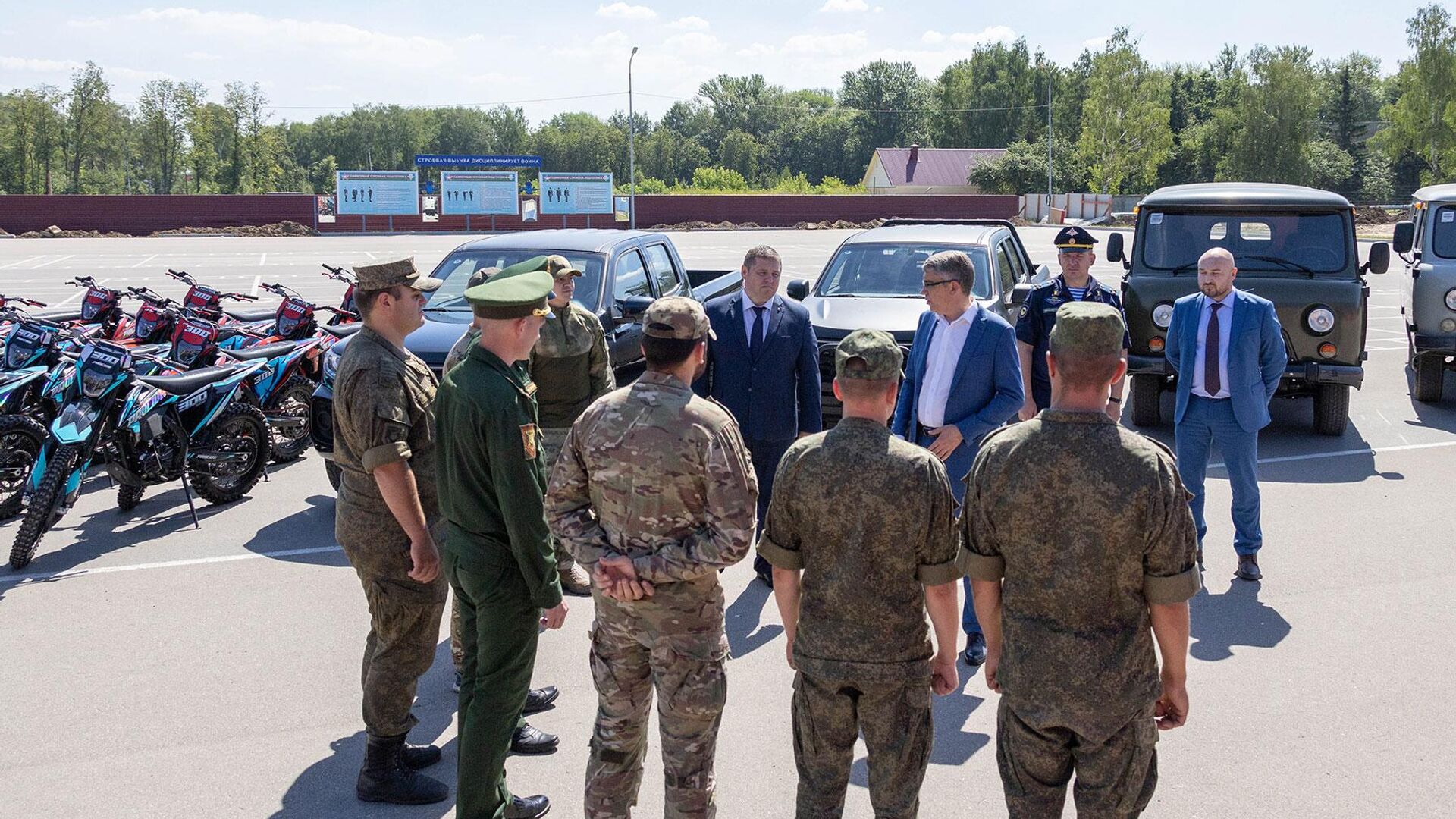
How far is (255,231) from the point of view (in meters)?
47.8

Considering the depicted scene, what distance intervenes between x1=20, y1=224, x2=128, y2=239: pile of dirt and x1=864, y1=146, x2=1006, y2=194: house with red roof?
5286 centimetres

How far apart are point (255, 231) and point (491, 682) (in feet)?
160

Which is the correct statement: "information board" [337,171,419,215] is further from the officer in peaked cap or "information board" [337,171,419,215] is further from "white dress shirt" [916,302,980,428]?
"white dress shirt" [916,302,980,428]

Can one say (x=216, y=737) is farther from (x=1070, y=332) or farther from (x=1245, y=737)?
(x=1245, y=737)

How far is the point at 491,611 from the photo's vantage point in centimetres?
369

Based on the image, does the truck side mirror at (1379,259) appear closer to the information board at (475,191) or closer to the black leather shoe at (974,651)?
the black leather shoe at (974,651)

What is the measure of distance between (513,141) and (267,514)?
13048cm

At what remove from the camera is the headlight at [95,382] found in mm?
7637

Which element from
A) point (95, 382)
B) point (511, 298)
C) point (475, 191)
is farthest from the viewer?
point (475, 191)

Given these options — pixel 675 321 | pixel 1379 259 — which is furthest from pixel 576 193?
pixel 675 321

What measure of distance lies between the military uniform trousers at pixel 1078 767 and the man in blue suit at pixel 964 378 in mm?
2111

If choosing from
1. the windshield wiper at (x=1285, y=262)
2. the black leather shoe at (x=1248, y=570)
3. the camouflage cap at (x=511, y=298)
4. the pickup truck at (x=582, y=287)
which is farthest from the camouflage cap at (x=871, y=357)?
the windshield wiper at (x=1285, y=262)

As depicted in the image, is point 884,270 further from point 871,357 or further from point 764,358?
point 871,357

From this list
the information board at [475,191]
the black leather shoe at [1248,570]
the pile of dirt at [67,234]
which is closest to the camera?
the black leather shoe at [1248,570]
